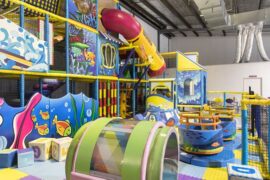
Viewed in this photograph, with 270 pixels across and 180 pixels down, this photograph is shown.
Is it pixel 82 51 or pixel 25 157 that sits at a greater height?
pixel 82 51

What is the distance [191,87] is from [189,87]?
0.07 metres

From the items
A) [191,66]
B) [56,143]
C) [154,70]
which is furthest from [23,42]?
[191,66]

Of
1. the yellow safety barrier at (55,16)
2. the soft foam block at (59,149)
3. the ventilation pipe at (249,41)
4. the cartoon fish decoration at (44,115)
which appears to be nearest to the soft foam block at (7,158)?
the soft foam block at (59,149)

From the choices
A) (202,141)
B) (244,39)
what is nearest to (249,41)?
(244,39)

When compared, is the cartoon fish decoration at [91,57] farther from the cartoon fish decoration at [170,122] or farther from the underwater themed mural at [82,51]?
the cartoon fish decoration at [170,122]

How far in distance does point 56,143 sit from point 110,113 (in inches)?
89.5

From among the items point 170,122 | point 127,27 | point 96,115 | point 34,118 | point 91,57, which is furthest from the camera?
point 170,122

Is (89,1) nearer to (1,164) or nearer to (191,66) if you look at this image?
(1,164)

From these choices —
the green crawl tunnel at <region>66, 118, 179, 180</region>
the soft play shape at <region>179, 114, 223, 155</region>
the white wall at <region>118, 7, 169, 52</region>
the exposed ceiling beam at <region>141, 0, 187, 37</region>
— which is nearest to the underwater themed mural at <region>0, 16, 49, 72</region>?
the green crawl tunnel at <region>66, 118, 179, 180</region>

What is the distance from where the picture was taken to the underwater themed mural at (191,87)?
722 cm

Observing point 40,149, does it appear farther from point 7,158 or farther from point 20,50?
point 20,50

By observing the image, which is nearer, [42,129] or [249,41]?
[42,129]

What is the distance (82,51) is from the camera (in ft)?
13.3

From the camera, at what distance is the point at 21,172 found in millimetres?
2303
